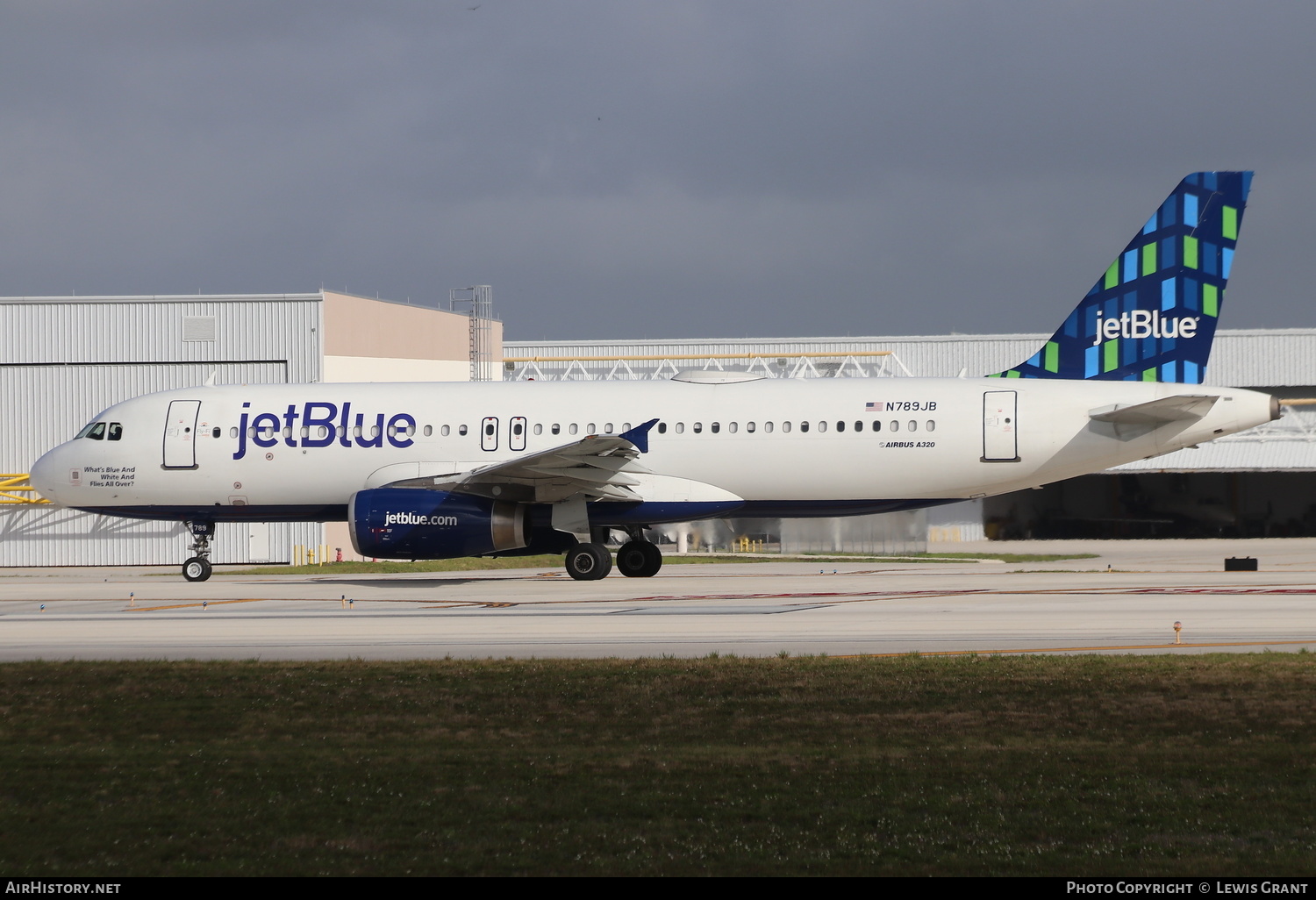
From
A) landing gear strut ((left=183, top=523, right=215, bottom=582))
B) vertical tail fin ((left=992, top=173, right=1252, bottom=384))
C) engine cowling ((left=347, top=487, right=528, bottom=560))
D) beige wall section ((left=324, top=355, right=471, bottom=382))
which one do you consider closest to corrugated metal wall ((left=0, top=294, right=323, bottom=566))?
beige wall section ((left=324, top=355, right=471, bottom=382))

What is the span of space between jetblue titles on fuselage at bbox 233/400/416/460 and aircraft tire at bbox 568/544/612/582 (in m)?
4.47

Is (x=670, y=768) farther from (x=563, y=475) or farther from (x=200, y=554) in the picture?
(x=200, y=554)

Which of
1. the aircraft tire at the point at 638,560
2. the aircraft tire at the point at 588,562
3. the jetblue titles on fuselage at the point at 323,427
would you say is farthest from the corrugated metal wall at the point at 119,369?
the aircraft tire at the point at 588,562

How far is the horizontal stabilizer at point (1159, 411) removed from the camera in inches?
923

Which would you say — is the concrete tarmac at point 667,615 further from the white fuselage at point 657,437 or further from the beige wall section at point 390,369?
the beige wall section at point 390,369

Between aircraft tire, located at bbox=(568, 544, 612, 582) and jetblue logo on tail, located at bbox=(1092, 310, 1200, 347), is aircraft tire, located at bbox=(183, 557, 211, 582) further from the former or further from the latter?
jetblue logo on tail, located at bbox=(1092, 310, 1200, 347)

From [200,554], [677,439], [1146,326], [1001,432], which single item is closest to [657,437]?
[677,439]

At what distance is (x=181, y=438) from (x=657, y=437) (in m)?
10.6

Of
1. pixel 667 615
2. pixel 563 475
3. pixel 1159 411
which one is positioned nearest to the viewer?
pixel 667 615

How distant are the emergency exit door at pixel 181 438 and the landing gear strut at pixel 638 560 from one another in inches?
382

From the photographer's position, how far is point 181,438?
27.6 metres

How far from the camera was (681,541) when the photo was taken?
4003cm

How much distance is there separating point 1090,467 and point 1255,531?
3569 centimetres

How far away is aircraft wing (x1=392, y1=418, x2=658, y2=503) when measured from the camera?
23.8m
